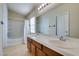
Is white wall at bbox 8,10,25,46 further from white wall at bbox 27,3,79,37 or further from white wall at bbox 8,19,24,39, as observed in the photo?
white wall at bbox 27,3,79,37

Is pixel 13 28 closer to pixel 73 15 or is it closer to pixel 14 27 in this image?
pixel 14 27

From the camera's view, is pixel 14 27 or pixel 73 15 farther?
pixel 14 27

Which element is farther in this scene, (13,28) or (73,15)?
(13,28)

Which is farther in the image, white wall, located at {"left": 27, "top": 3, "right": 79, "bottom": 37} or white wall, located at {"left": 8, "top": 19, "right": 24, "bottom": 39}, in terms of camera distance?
white wall, located at {"left": 8, "top": 19, "right": 24, "bottom": 39}

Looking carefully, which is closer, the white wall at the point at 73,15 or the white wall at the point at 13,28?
the white wall at the point at 73,15

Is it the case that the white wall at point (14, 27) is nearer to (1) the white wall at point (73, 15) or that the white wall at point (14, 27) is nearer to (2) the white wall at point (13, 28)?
(2) the white wall at point (13, 28)

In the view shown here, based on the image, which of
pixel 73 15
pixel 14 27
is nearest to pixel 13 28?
pixel 14 27

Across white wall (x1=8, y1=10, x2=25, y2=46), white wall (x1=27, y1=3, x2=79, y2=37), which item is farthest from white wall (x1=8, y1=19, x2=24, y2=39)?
white wall (x1=27, y1=3, x2=79, y2=37)

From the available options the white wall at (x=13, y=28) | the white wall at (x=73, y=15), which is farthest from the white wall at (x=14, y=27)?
the white wall at (x=73, y=15)

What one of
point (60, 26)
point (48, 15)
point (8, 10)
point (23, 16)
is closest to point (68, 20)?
point (60, 26)

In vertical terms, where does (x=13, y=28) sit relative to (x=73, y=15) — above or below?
below

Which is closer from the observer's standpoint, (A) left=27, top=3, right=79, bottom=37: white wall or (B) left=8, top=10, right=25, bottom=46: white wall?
(A) left=27, top=3, right=79, bottom=37: white wall

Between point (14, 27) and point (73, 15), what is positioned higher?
point (73, 15)

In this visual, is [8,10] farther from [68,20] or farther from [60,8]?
[68,20]
